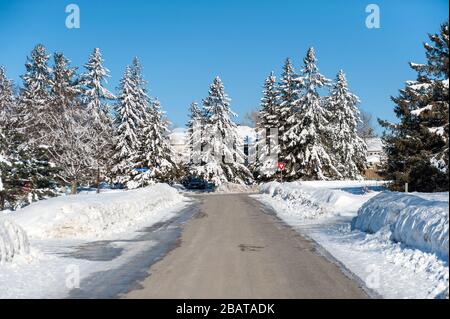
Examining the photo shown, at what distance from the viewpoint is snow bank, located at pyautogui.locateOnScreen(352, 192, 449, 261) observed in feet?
27.8

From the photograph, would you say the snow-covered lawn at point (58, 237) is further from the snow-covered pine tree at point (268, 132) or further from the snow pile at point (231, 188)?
the snow-covered pine tree at point (268, 132)

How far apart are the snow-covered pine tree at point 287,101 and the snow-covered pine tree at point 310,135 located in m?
0.65

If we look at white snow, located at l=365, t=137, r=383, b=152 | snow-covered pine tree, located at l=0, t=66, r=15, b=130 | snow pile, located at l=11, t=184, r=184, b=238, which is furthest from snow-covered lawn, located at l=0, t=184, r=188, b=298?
white snow, located at l=365, t=137, r=383, b=152

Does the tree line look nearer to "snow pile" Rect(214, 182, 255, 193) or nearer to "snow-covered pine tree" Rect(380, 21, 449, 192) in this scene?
"snow pile" Rect(214, 182, 255, 193)

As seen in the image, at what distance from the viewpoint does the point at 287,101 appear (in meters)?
53.7

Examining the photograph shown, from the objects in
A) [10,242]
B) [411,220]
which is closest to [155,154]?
[10,242]

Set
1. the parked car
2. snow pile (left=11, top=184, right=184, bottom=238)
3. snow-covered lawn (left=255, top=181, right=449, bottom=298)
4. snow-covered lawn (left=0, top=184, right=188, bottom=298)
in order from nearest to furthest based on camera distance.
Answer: snow-covered lawn (left=255, top=181, right=449, bottom=298) < snow-covered lawn (left=0, top=184, right=188, bottom=298) < snow pile (left=11, top=184, right=184, bottom=238) < the parked car

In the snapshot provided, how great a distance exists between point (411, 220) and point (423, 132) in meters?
18.6

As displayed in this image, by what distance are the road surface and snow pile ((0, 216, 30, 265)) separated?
295cm

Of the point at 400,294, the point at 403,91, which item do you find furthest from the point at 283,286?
the point at 403,91

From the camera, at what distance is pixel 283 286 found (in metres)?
7.72

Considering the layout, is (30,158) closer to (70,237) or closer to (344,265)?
(70,237)

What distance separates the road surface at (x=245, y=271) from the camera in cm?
731
